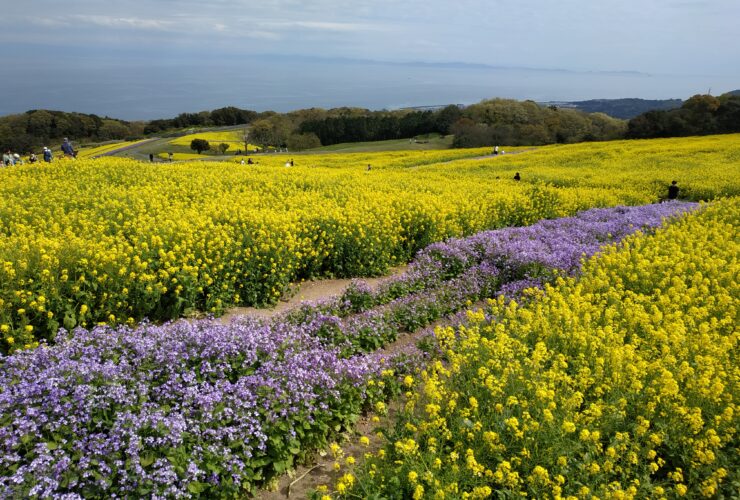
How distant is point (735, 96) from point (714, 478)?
74866 mm

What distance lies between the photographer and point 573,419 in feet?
14.3

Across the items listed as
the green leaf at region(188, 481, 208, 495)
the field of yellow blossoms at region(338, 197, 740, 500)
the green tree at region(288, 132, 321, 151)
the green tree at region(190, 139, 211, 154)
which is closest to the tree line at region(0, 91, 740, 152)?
the green tree at region(288, 132, 321, 151)

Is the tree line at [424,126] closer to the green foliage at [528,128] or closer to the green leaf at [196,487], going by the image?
the green foliage at [528,128]

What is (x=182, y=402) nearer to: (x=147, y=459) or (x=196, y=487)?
(x=147, y=459)

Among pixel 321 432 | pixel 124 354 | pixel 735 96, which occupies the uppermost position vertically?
pixel 735 96

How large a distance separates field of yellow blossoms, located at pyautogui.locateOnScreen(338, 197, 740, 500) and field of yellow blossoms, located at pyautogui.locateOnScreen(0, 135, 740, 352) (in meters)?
4.51

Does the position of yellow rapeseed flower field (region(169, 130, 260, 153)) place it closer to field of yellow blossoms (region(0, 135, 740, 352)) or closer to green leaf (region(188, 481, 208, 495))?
field of yellow blossoms (region(0, 135, 740, 352))

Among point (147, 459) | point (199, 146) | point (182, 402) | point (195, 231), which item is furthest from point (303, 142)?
point (147, 459)

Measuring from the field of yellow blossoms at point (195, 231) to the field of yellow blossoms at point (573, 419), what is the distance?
4513 millimetres

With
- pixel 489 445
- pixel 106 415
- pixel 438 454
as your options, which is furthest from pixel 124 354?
pixel 489 445

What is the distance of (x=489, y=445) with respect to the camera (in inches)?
163

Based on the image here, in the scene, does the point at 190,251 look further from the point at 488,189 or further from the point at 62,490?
the point at 488,189

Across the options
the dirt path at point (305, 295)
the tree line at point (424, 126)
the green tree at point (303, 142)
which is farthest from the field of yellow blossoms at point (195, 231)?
the green tree at point (303, 142)

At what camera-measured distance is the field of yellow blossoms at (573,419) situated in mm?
3877
